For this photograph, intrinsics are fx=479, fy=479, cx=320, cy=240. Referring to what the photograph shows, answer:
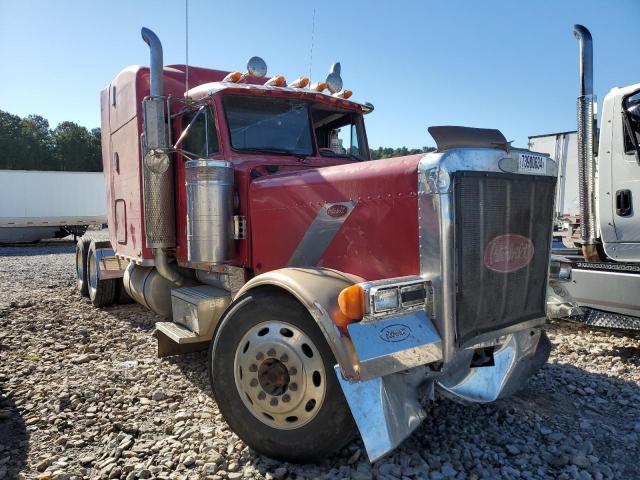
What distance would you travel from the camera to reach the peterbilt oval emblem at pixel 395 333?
252cm

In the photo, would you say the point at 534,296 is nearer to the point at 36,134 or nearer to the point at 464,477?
the point at 464,477

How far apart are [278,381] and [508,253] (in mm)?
1623

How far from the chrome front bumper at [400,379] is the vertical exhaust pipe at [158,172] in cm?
254

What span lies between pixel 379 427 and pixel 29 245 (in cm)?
2343

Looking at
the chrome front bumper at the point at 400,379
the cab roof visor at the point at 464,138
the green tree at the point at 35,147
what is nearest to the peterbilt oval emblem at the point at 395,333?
the chrome front bumper at the point at 400,379

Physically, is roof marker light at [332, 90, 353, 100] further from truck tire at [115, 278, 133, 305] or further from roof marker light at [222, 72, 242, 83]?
truck tire at [115, 278, 133, 305]

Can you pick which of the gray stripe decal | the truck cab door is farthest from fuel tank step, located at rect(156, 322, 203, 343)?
the truck cab door

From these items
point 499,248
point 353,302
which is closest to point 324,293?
point 353,302

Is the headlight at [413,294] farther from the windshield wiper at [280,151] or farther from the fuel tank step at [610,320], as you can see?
the fuel tank step at [610,320]

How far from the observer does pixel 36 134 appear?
190 feet

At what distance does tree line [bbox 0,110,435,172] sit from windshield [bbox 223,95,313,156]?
55.8 metres

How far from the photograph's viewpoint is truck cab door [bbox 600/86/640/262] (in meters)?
5.24

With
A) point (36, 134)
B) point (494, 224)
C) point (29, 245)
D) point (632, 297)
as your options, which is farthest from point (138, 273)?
point (36, 134)

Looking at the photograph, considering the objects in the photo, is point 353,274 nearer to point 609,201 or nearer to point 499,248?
point 499,248
